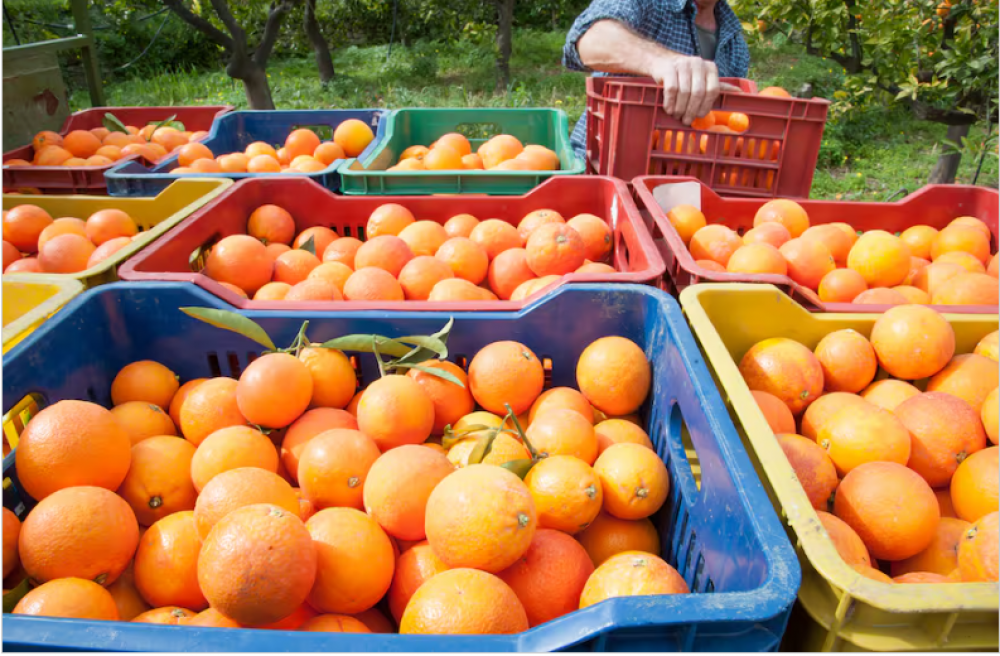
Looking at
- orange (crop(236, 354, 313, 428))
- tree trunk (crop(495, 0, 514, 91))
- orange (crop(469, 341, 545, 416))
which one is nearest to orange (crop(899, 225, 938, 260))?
orange (crop(469, 341, 545, 416))

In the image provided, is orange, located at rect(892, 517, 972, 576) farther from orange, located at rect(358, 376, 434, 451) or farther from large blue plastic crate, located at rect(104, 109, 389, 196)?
large blue plastic crate, located at rect(104, 109, 389, 196)

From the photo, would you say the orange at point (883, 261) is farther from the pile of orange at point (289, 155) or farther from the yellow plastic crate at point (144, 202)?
the pile of orange at point (289, 155)

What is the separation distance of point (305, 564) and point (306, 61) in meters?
15.4

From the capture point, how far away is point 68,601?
3.59 feet

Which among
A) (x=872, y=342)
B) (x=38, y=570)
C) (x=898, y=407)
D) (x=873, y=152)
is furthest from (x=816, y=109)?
(x=873, y=152)

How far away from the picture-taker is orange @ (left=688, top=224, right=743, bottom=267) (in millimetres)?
2201

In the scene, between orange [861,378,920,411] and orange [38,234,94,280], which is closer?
orange [861,378,920,411]

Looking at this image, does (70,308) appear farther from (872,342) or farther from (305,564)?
(872,342)

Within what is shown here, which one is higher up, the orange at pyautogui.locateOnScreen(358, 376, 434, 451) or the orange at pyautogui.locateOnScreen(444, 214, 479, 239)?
the orange at pyautogui.locateOnScreen(444, 214, 479, 239)

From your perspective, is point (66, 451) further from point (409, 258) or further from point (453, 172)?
point (453, 172)

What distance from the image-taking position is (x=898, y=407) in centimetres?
162

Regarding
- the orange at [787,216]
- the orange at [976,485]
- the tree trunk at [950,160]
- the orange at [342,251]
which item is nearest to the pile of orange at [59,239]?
the orange at [342,251]

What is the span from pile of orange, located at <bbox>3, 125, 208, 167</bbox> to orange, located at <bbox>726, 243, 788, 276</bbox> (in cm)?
292

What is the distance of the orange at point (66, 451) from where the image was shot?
4.28 ft
